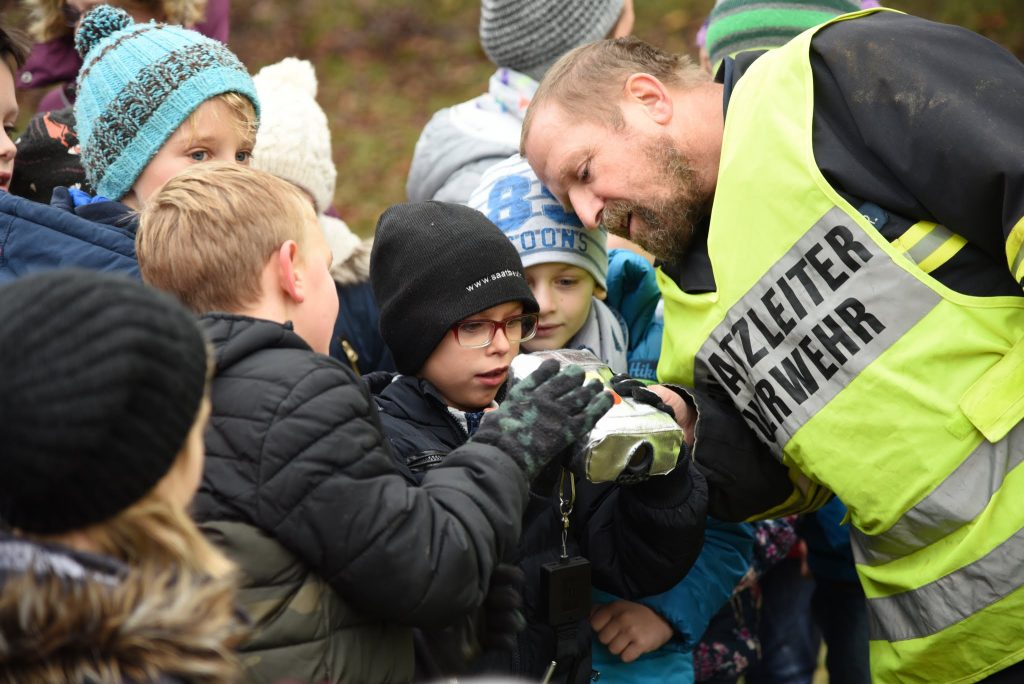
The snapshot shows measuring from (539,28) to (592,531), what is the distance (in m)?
1.98

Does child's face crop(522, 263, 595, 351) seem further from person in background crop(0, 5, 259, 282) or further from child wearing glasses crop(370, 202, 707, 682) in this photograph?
person in background crop(0, 5, 259, 282)

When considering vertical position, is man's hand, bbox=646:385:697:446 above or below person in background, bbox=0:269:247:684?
below

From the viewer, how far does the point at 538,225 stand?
3092 millimetres

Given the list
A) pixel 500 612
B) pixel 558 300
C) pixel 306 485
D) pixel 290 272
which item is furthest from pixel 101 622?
pixel 558 300

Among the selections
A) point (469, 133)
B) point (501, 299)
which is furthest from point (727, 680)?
point (469, 133)

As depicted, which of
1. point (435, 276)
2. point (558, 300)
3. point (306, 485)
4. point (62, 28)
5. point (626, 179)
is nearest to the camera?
point (306, 485)

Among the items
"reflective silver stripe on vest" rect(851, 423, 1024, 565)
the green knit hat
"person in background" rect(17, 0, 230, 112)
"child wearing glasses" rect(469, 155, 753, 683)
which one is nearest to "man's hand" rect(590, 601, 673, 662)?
"child wearing glasses" rect(469, 155, 753, 683)

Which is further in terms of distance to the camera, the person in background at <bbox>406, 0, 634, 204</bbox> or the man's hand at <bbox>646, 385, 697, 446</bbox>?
the person in background at <bbox>406, 0, 634, 204</bbox>

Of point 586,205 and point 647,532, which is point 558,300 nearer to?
point 586,205

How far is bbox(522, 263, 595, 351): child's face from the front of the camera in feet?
10.1

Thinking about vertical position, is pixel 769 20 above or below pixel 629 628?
above

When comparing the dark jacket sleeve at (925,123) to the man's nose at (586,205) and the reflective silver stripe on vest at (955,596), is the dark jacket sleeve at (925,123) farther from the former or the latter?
the man's nose at (586,205)

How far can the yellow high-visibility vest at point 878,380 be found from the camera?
2.30 m

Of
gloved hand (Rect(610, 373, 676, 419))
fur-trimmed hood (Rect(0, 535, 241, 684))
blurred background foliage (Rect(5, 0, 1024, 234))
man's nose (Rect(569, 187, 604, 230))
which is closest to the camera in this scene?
fur-trimmed hood (Rect(0, 535, 241, 684))
